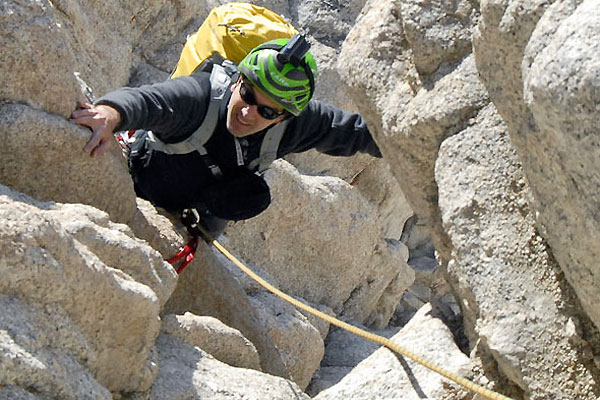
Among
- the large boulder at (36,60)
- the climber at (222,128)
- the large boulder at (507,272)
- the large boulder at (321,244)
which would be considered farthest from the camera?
the large boulder at (321,244)

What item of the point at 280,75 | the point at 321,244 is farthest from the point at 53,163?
the point at 321,244

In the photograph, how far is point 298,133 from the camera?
23.6 ft

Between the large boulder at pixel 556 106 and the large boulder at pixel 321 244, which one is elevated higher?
the large boulder at pixel 556 106

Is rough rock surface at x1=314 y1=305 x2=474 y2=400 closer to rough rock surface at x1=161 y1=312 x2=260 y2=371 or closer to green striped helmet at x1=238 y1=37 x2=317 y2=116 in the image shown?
rough rock surface at x1=161 y1=312 x2=260 y2=371

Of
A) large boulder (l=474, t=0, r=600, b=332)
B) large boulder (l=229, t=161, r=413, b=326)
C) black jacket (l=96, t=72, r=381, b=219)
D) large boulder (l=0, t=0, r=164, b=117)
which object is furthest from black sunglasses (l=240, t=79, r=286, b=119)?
large boulder (l=229, t=161, r=413, b=326)

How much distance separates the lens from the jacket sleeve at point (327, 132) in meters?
7.20

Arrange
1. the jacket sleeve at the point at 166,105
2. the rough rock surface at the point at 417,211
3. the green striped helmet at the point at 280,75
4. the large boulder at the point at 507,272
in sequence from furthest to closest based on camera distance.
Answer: the green striped helmet at the point at 280,75
the jacket sleeve at the point at 166,105
the large boulder at the point at 507,272
the rough rock surface at the point at 417,211

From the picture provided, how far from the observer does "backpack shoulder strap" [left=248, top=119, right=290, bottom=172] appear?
687 centimetres

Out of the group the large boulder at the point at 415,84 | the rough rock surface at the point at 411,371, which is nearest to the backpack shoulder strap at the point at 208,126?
the large boulder at the point at 415,84

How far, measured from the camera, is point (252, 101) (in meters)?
6.39

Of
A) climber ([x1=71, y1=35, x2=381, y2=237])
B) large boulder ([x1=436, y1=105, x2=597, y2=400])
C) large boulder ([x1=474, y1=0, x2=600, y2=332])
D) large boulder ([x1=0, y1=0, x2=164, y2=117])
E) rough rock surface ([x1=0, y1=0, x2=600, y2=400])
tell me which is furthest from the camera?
climber ([x1=71, y1=35, x2=381, y2=237])

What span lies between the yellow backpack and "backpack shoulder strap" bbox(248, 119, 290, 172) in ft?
2.19

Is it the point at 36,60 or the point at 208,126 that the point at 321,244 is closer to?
the point at 208,126

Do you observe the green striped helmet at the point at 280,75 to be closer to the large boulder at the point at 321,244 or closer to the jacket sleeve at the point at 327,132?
the jacket sleeve at the point at 327,132
